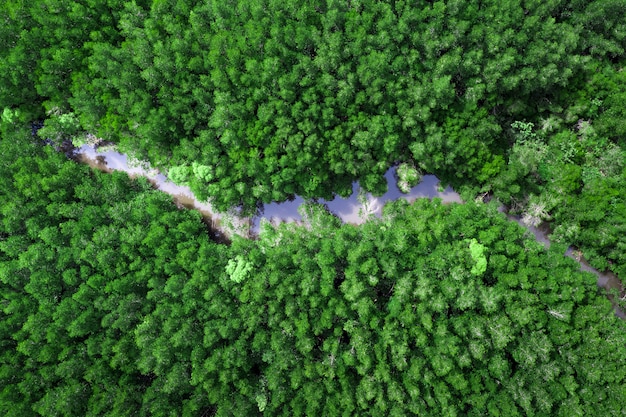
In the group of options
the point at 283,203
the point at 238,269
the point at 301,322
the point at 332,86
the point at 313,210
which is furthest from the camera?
the point at 283,203

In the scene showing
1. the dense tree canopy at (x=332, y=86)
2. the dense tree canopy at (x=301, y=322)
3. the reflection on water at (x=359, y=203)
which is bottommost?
the dense tree canopy at (x=301, y=322)

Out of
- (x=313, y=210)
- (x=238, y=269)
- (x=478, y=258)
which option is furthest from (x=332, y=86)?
(x=478, y=258)

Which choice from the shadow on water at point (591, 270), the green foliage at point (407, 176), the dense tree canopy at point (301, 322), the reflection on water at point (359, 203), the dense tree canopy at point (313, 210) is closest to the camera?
the dense tree canopy at point (301, 322)

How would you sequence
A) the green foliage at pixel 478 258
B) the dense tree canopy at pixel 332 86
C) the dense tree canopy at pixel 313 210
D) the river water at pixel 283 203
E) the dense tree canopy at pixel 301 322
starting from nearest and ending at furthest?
the dense tree canopy at pixel 301 322
the dense tree canopy at pixel 313 210
the green foliage at pixel 478 258
the dense tree canopy at pixel 332 86
the river water at pixel 283 203

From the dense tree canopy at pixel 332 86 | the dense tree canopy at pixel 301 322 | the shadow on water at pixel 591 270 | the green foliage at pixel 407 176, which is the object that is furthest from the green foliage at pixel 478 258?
the shadow on water at pixel 591 270

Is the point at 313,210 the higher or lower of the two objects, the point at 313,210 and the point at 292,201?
the lower

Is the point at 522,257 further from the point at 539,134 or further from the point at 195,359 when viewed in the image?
the point at 195,359

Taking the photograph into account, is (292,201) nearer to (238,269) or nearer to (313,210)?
(313,210)

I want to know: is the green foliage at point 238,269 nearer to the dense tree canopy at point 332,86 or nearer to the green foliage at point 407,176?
the dense tree canopy at point 332,86

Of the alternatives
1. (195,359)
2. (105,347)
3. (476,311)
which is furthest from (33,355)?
(476,311)
